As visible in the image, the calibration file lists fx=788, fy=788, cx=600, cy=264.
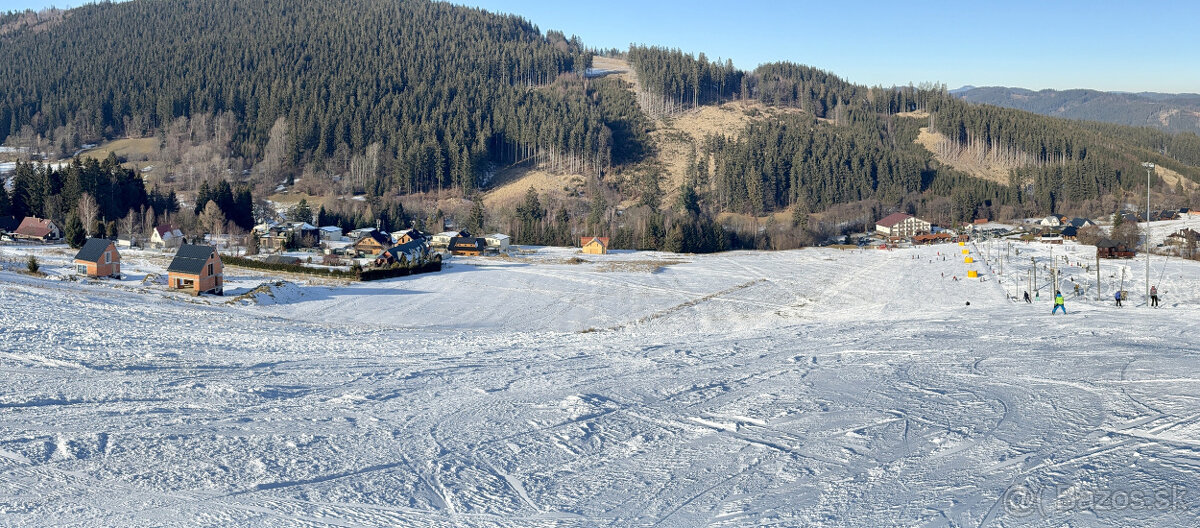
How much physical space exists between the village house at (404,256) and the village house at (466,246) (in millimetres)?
11156

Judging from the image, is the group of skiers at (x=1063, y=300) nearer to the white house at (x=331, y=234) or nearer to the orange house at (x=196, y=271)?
the orange house at (x=196, y=271)

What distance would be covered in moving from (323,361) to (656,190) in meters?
85.9

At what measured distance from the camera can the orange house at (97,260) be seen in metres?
35.2

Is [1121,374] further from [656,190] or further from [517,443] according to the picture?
[656,190]

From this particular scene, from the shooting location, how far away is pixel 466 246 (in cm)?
6119

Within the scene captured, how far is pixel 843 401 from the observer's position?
1243cm

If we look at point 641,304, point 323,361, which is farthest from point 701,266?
point 323,361

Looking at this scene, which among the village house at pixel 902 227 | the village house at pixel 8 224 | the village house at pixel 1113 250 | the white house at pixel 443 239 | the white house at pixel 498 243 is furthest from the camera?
the village house at pixel 902 227

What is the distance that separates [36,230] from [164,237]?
8241 mm

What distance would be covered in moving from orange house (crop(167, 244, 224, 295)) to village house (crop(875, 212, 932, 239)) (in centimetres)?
7014

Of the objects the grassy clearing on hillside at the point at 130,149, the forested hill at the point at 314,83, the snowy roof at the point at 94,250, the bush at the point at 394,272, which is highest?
the forested hill at the point at 314,83

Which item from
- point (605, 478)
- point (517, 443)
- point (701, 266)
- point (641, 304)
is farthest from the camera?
point (701, 266)

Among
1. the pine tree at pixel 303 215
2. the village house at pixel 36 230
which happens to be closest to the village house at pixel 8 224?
the village house at pixel 36 230

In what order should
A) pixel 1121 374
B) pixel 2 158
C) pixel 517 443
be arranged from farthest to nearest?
pixel 2 158 < pixel 1121 374 < pixel 517 443
